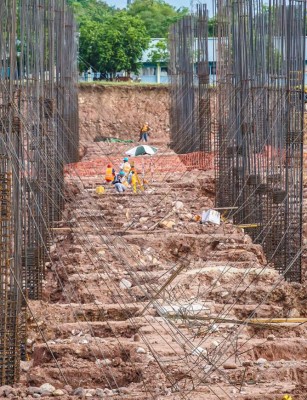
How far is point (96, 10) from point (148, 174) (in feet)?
227

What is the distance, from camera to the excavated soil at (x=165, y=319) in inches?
680

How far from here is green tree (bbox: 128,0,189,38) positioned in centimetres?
10727

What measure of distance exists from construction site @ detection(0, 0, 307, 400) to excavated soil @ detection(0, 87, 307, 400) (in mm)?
45

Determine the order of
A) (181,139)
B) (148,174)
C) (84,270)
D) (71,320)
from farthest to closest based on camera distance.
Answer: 1. (181,139)
2. (148,174)
3. (84,270)
4. (71,320)

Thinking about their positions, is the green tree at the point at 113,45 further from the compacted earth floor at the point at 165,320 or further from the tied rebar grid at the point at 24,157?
the compacted earth floor at the point at 165,320

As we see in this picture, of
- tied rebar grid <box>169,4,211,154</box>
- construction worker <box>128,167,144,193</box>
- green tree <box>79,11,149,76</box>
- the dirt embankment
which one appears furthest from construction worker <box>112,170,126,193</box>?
green tree <box>79,11,149,76</box>

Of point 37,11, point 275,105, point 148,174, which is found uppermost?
point 37,11

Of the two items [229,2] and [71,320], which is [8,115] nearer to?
[71,320]

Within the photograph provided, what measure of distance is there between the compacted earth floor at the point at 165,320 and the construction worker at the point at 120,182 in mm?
4128

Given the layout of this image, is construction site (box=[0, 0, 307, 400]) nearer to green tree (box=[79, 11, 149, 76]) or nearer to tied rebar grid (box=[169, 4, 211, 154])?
tied rebar grid (box=[169, 4, 211, 154])

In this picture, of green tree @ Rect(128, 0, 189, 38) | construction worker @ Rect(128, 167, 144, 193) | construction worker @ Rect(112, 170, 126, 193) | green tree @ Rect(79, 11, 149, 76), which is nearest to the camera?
construction worker @ Rect(112, 170, 126, 193)

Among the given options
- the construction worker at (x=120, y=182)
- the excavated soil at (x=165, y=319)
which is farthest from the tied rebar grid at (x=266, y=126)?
the construction worker at (x=120, y=182)

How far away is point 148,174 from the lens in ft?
157

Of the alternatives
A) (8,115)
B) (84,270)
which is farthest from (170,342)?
(84,270)
